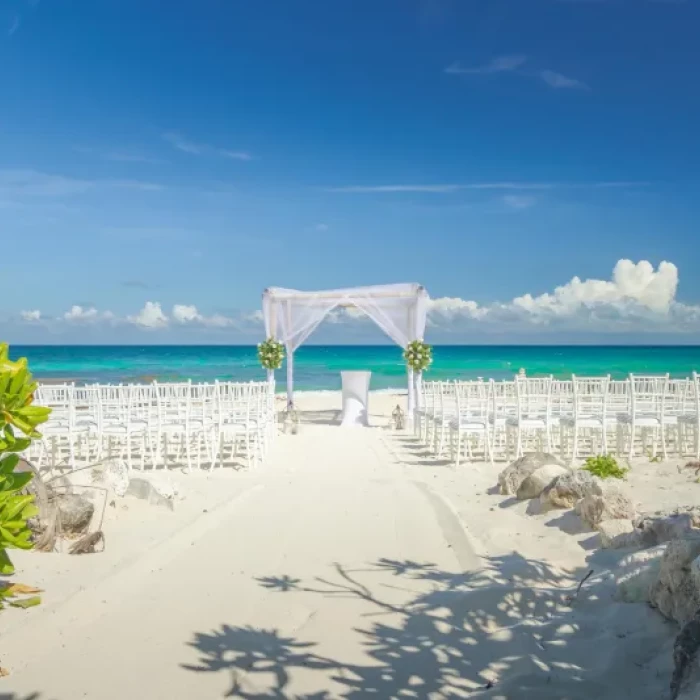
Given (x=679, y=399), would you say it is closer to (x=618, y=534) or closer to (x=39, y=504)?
(x=618, y=534)

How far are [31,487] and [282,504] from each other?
97.2 inches

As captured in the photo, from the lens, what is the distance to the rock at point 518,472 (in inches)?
267

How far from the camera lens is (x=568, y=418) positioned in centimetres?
909

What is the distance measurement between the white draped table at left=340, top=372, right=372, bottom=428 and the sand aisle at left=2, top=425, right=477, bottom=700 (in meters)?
7.38

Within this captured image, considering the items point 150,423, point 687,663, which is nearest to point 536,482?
point 687,663

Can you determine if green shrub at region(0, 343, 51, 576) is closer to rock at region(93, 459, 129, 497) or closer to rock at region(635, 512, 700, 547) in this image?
rock at region(635, 512, 700, 547)

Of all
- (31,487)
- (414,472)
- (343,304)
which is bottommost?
(414,472)

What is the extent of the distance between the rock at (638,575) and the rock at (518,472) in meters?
2.96

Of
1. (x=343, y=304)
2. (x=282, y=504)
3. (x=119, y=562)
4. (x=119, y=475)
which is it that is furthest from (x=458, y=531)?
(x=343, y=304)

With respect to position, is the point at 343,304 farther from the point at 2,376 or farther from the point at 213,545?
the point at 2,376

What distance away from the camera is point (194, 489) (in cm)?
723

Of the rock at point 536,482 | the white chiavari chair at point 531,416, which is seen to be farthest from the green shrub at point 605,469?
the white chiavari chair at point 531,416

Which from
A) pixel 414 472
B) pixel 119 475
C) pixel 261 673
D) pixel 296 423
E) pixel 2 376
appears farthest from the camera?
pixel 296 423

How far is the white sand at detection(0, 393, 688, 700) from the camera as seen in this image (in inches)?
114
